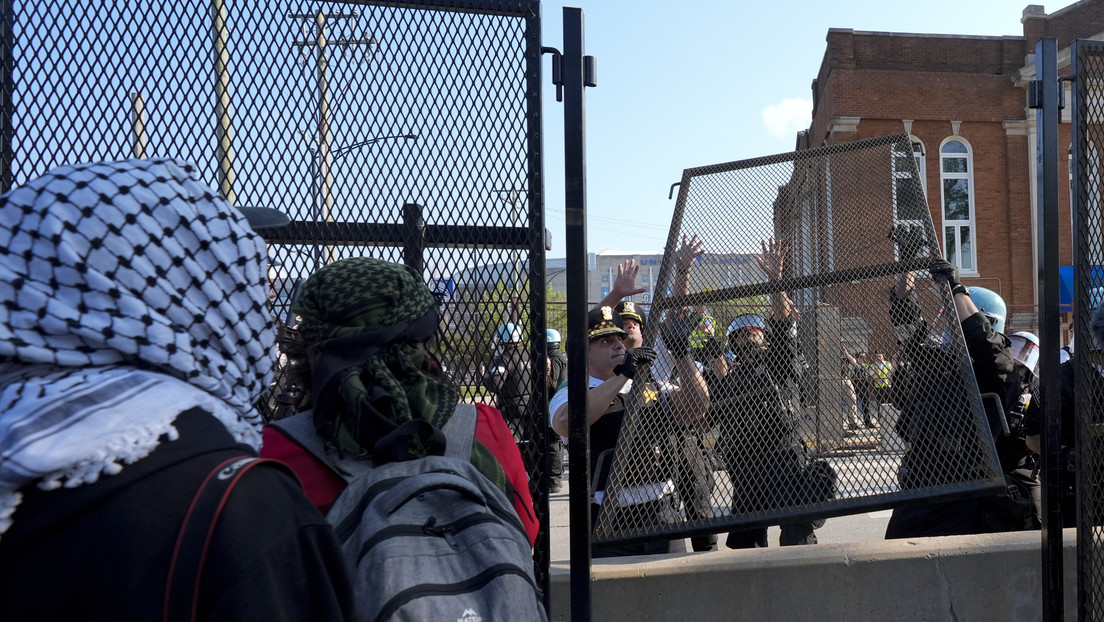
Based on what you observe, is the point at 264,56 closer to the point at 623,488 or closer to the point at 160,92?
the point at 160,92

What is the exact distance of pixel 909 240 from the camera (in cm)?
362

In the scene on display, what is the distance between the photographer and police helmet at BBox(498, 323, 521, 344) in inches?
109

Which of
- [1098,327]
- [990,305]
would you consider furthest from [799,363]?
[990,305]

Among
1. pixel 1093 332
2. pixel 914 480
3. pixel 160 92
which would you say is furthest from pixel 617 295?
pixel 160 92

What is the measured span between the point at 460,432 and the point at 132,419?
0.90 metres

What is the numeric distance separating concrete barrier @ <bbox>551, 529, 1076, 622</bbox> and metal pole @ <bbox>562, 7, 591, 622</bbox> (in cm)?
66

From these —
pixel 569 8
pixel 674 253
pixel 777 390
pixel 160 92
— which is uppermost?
pixel 569 8

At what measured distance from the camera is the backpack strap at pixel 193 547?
103 centimetres

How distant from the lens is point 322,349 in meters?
1.93

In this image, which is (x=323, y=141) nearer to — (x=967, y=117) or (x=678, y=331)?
(x=678, y=331)

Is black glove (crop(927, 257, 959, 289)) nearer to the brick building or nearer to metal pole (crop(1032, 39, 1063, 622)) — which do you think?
metal pole (crop(1032, 39, 1063, 622))

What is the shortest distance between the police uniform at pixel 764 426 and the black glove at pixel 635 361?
36 centimetres

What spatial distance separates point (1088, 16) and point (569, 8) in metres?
28.1

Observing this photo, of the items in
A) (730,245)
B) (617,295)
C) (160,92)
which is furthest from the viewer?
(617,295)
